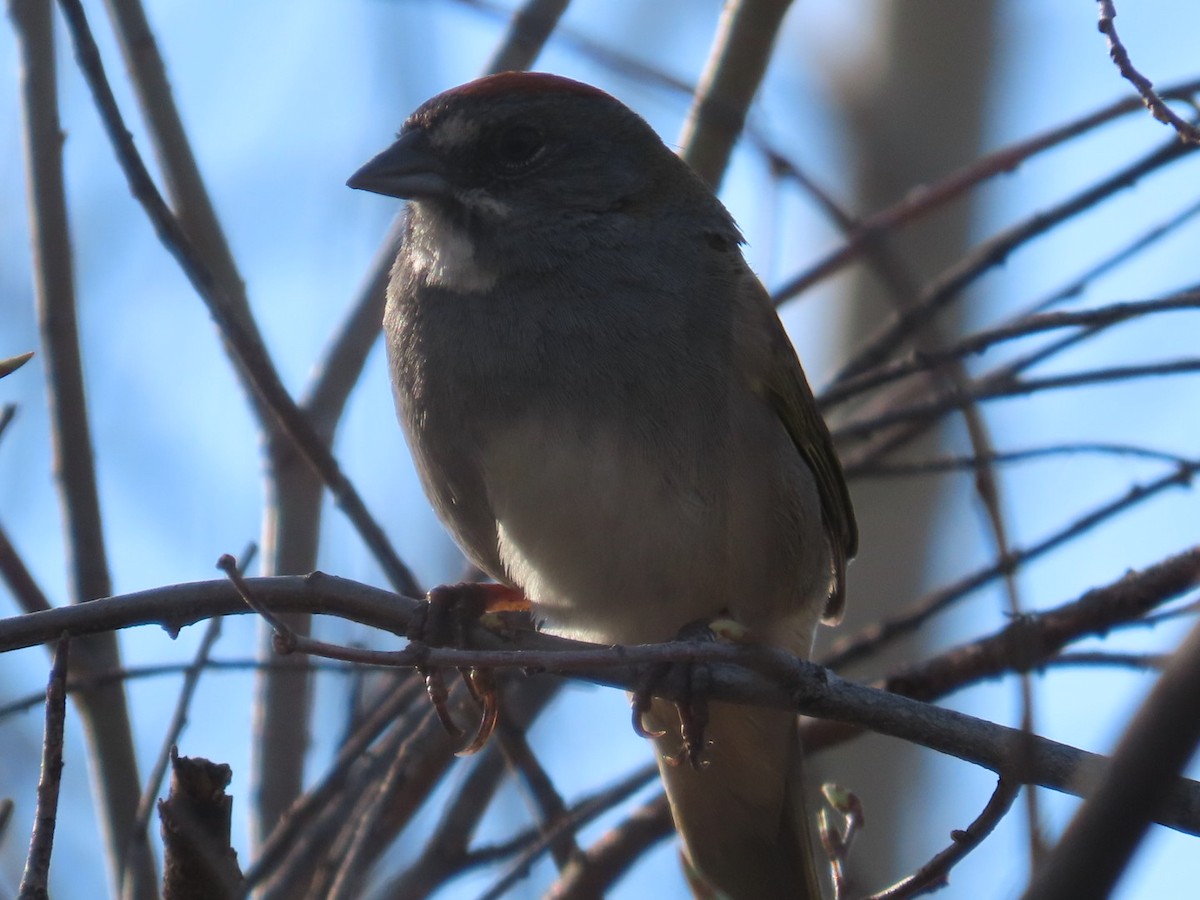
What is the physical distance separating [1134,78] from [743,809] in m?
2.22

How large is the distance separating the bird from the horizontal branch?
896mm

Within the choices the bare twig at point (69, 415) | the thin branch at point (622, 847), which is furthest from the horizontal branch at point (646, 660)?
the bare twig at point (69, 415)

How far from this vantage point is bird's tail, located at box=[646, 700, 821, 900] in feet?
13.5

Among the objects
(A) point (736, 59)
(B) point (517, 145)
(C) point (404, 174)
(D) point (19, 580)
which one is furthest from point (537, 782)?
(A) point (736, 59)

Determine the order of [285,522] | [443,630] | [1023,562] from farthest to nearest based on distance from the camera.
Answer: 1. [285,522]
2. [1023,562]
3. [443,630]

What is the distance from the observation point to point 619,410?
3564 millimetres

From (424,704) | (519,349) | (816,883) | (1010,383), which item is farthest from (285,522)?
(1010,383)

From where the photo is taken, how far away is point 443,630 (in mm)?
3316

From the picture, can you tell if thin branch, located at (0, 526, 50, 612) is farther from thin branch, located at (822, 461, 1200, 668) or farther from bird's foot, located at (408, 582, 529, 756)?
thin branch, located at (822, 461, 1200, 668)

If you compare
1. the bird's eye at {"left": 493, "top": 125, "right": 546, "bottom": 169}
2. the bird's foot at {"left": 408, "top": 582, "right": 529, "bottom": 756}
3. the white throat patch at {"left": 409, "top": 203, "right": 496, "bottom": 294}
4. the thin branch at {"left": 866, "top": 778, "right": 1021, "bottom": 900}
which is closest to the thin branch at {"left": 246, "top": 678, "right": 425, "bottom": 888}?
the bird's foot at {"left": 408, "top": 582, "right": 529, "bottom": 756}

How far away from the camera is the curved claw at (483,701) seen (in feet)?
11.3

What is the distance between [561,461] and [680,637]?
0.55 meters

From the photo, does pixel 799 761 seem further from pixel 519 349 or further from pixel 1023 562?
pixel 519 349

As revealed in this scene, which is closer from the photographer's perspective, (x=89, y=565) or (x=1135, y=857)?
(x=1135, y=857)
